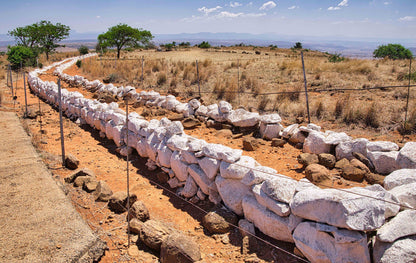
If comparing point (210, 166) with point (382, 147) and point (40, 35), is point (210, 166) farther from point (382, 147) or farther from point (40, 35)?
point (40, 35)

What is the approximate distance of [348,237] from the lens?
2986 mm

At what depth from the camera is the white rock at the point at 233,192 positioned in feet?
14.3

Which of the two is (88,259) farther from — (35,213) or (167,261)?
(35,213)

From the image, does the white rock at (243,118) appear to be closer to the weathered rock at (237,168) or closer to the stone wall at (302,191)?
the stone wall at (302,191)

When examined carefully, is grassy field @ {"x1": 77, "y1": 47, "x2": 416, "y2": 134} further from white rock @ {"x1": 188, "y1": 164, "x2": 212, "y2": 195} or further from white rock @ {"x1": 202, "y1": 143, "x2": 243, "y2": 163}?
white rock @ {"x1": 188, "y1": 164, "x2": 212, "y2": 195}

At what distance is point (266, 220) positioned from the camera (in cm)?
378

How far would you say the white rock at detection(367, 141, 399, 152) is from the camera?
215 inches

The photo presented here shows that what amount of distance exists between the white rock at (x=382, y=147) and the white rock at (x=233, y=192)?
2962 mm

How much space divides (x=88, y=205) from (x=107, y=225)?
2.26 feet

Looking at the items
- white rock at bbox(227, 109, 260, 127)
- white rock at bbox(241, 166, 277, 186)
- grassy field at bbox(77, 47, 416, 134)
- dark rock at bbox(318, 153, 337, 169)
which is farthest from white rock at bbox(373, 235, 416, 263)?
white rock at bbox(227, 109, 260, 127)

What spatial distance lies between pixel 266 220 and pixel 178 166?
2.22 metres

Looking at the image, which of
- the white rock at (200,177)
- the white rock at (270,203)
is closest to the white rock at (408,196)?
the white rock at (270,203)

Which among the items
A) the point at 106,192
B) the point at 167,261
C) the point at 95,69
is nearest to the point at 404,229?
the point at 167,261

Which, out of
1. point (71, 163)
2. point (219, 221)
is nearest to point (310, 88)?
point (219, 221)
